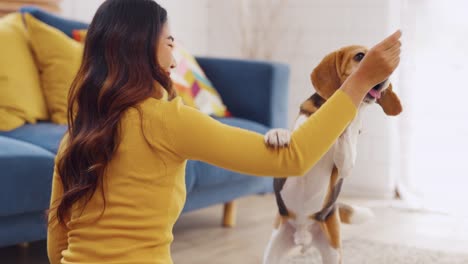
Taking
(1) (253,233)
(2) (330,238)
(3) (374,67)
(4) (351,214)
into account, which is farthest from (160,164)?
(1) (253,233)

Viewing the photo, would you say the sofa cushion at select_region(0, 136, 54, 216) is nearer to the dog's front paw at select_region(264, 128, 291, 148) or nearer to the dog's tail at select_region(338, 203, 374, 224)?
the dog's tail at select_region(338, 203, 374, 224)

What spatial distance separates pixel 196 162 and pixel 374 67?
136 cm

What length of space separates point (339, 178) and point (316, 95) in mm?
184

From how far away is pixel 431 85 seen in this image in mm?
3680

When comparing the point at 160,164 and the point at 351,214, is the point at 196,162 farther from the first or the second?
the point at 160,164

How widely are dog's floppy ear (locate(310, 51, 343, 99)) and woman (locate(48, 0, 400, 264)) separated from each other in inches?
9.9

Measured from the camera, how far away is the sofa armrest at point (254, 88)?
2.99 m

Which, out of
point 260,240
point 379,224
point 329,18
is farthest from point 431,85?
point 260,240

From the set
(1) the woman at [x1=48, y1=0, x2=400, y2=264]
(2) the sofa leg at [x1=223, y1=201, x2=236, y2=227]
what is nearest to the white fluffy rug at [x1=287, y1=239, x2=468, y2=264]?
(2) the sofa leg at [x1=223, y1=201, x2=236, y2=227]

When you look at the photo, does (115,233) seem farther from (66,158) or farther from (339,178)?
(339,178)

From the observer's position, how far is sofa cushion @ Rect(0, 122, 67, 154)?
2182 millimetres

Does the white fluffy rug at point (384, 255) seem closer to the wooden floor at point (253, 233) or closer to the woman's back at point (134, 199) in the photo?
the wooden floor at point (253, 233)

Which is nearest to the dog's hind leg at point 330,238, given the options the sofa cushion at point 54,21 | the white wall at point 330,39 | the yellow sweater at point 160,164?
the yellow sweater at point 160,164

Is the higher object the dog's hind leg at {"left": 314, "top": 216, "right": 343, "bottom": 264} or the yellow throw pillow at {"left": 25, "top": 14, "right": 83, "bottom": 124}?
the yellow throw pillow at {"left": 25, "top": 14, "right": 83, "bottom": 124}
